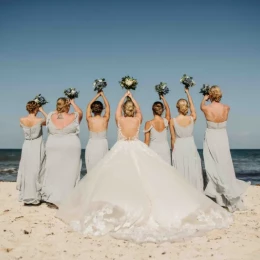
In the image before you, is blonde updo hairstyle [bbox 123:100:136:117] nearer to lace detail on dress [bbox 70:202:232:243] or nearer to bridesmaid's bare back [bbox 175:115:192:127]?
bridesmaid's bare back [bbox 175:115:192:127]

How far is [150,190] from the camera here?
632 centimetres

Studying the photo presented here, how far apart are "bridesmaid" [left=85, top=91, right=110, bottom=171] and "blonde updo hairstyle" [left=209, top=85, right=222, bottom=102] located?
263cm

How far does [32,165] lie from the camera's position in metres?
9.16

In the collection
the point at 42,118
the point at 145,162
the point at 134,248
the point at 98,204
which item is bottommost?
the point at 134,248

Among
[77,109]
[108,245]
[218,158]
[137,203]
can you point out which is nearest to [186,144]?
[218,158]

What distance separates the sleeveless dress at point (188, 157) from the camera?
8.75 meters

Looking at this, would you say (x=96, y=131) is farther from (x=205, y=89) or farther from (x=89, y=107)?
(x=205, y=89)

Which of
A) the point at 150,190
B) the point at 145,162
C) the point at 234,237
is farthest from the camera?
the point at 145,162

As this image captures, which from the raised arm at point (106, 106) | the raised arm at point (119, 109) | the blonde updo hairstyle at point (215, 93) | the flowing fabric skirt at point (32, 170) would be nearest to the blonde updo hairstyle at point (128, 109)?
the raised arm at point (119, 109)

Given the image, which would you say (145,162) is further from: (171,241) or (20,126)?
(20,126)

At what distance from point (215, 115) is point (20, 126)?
5142 millimetres

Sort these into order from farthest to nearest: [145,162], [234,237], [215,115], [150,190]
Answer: [215,115], [145,162], [150,190], [234,237]

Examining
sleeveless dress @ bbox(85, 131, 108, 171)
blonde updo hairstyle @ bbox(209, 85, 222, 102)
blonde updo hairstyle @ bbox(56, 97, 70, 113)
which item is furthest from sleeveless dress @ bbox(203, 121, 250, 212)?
blonde updo hairstyle @ bbox(56, 97, 70, 113)

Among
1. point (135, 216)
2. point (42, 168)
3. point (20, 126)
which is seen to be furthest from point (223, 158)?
point (20, 126)
